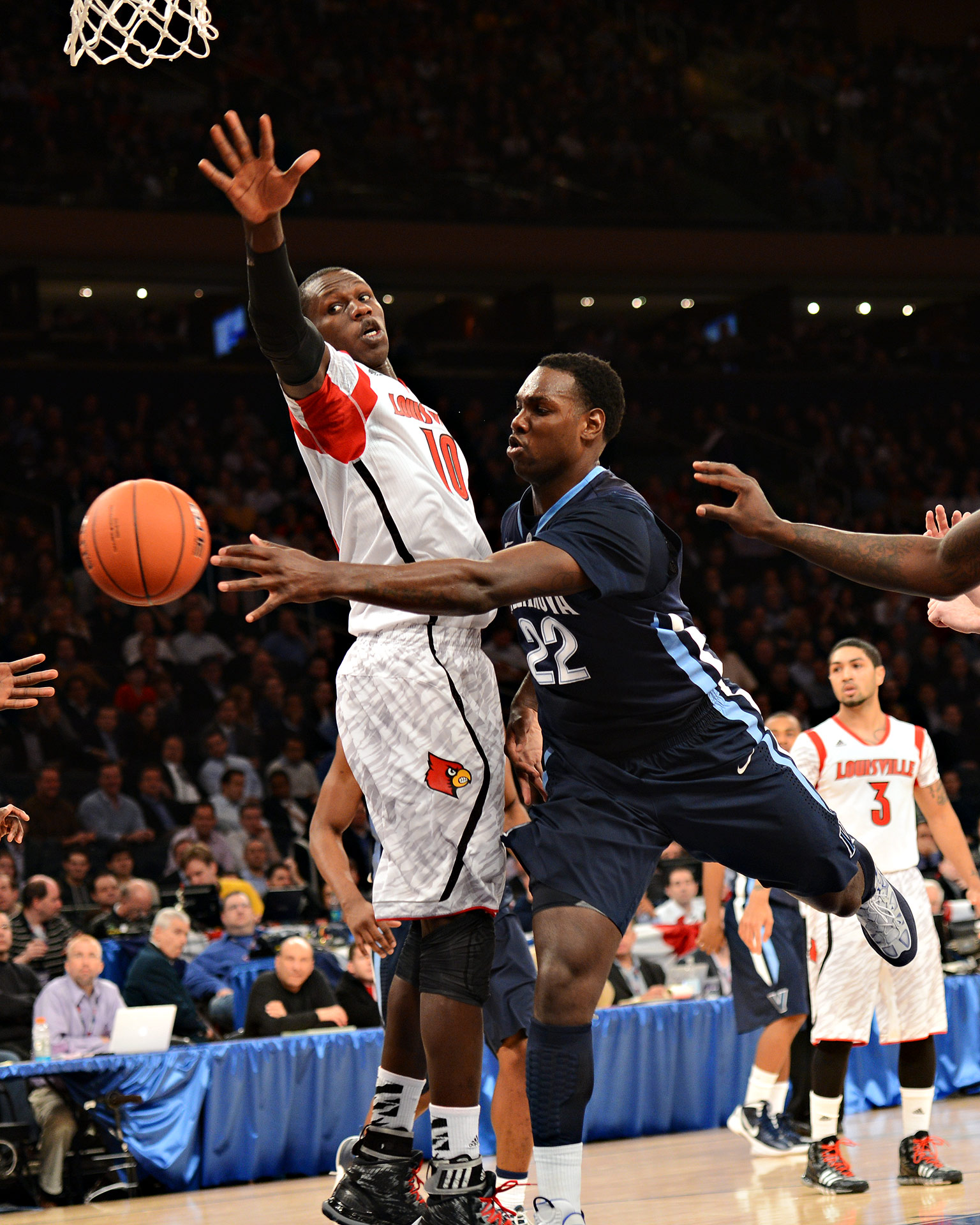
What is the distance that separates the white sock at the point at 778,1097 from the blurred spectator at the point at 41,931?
4.26m

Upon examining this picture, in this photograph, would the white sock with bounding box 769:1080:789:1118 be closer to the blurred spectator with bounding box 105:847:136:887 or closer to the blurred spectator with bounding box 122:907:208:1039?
the blurred spectator with bounding box 122:907:208:1039

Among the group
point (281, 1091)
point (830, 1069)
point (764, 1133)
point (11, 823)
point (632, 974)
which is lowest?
point (764, 1133)

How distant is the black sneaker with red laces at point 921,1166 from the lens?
6180 mm

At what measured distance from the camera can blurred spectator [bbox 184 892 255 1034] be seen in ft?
28.1

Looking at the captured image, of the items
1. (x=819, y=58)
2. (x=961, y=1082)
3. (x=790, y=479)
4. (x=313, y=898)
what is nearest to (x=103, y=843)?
(x=313, y=898)

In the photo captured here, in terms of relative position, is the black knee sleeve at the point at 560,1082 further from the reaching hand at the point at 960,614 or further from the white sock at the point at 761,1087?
the white sock at the point at 761,1087

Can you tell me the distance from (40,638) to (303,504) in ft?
14.1

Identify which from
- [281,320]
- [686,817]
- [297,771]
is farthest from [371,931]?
[297,771]

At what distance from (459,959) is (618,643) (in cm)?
97

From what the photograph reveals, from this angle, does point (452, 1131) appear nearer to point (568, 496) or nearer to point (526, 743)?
point (526, 743)

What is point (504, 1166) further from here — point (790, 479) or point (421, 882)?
point (790, 479)

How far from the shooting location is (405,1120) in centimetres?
408

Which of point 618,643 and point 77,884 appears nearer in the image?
point 618,643

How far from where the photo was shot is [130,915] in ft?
30.1
